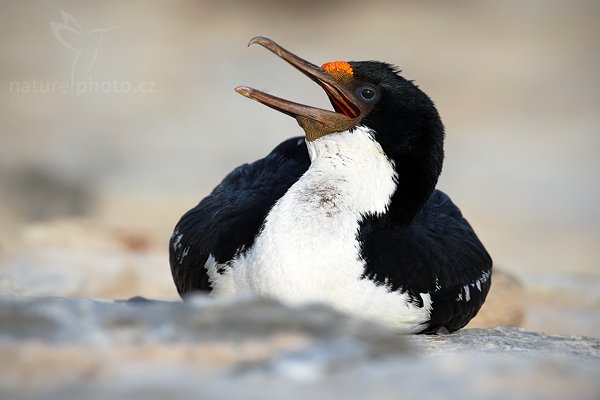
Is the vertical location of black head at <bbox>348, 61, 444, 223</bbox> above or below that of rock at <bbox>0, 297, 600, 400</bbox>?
above

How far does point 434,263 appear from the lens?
5.25m

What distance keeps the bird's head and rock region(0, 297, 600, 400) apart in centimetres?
188

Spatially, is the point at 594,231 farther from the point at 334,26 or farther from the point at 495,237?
the point at 334,26

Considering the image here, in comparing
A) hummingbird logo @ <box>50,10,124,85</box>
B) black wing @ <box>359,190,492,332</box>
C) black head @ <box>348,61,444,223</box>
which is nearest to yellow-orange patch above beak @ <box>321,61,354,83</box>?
black head @ <box>348,61,444,223</box>

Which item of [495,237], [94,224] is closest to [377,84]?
[94,224]

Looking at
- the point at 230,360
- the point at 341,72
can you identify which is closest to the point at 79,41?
the point at 341,72

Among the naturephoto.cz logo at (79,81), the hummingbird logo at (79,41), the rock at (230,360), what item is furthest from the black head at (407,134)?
the hummingbird logo at (79,41)

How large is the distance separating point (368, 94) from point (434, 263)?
89 cm

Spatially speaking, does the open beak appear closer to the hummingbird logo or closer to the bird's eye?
the bird's eye

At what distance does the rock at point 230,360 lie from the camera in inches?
114

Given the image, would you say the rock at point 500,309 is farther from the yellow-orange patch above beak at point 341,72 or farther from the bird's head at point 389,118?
the yellow-orange patch above beak at point 341,72

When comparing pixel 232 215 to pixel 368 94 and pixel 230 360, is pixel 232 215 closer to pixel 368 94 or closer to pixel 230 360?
pixel 368 94

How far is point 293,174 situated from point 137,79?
12258 mm

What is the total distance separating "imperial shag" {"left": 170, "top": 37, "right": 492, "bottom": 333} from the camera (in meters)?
4.84
